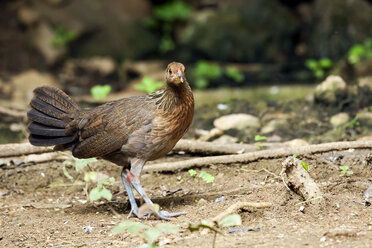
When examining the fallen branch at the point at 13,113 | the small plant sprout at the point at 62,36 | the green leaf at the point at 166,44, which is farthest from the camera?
the green leaf at the point at 166,44

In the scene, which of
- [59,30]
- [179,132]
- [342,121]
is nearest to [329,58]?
[342,121]

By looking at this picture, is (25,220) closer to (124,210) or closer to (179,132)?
(124,210)

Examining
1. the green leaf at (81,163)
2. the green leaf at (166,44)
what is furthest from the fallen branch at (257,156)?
the green leaf at (166,44)

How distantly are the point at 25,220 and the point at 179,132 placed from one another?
5.93 ft

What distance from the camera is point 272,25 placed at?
12320 mm

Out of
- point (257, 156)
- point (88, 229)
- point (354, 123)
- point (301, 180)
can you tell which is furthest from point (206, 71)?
point (88, 229)

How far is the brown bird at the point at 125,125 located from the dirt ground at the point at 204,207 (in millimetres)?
488

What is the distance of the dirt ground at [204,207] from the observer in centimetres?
402

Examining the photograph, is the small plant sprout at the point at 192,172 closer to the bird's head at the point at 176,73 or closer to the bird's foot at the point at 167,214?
the bird's foot at the point at 167,214

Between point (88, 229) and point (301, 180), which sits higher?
point (301, 180)

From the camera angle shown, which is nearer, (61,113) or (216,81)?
(61,113)

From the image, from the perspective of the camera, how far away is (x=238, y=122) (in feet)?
22.8

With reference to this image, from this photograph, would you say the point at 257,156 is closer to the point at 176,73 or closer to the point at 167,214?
the point at 167,214

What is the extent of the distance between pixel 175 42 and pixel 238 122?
6.42 meters
